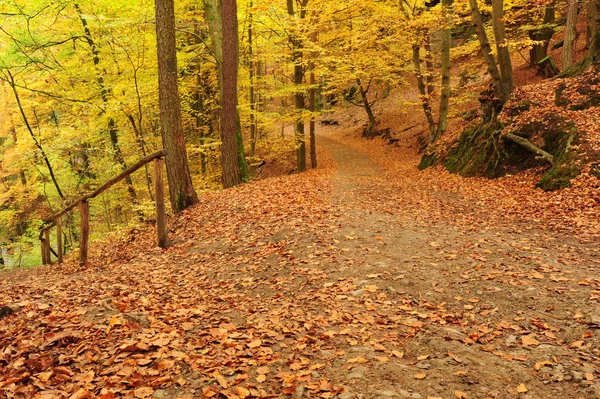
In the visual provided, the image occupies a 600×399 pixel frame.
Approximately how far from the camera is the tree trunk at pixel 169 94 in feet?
32.2

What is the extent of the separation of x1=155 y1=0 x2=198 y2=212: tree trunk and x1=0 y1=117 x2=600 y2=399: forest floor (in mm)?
1940

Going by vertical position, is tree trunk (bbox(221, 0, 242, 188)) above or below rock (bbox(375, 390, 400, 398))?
above

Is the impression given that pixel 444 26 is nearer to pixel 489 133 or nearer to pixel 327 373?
pixel 489 133

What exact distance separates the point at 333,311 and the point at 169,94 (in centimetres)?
771

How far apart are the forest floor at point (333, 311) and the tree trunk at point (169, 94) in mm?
1940

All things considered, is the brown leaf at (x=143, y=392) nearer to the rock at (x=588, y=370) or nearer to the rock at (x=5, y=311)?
the rock at (x=5, y=311)

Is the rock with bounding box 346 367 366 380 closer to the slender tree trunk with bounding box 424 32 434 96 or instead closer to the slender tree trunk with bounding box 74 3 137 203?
the slender tree trunk with bounding box 74 3 137 203

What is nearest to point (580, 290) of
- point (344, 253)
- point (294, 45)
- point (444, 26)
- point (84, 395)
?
point (344, 253)

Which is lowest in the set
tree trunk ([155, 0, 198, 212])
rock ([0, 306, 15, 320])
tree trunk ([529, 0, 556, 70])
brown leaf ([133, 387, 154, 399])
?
rock ([0, 306, 15, 320])

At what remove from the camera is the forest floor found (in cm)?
338

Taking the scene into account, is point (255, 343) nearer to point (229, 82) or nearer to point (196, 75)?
point (229, 82)

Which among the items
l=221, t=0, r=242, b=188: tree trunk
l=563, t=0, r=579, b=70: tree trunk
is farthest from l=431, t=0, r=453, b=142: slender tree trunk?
l=221, t=0, r=242, b=188: tree trunk

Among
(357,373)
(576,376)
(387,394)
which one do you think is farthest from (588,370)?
(357,373)

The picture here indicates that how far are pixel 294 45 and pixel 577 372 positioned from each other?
53.9 ft
